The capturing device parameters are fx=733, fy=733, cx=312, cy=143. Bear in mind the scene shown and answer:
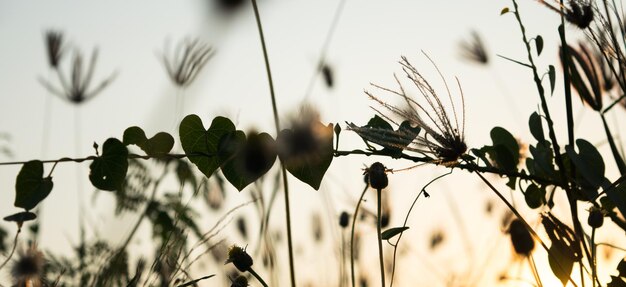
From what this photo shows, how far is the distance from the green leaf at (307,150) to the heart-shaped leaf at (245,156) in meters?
0.02

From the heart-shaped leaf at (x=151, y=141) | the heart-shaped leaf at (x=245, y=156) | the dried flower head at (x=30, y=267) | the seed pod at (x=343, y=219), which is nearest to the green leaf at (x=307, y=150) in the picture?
the heart-shaped leaf at (x=245, y=156)

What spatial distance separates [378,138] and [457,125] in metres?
0.08

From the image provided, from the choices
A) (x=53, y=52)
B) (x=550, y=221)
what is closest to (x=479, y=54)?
(x=53, y=52)

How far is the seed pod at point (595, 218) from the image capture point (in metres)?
0.85

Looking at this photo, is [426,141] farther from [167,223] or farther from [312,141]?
[167,223]

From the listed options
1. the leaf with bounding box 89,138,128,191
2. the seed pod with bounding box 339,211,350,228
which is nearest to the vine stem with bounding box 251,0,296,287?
the leaf with bounding box 89,138,128,191

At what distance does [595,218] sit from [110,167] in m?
0.56

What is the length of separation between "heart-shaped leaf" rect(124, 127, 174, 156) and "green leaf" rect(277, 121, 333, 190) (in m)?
0.14

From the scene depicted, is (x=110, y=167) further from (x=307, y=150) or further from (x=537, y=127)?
(x=537, y=127)

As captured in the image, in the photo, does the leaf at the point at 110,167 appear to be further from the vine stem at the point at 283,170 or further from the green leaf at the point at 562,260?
the green leaf at the point at 562,260

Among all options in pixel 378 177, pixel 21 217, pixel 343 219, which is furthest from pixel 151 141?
pixel 343 219

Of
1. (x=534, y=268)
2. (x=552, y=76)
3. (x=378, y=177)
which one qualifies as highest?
(x=552, y=76)

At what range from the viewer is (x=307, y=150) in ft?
2.38

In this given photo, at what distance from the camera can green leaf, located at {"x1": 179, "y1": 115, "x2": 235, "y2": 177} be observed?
0.83 meters
